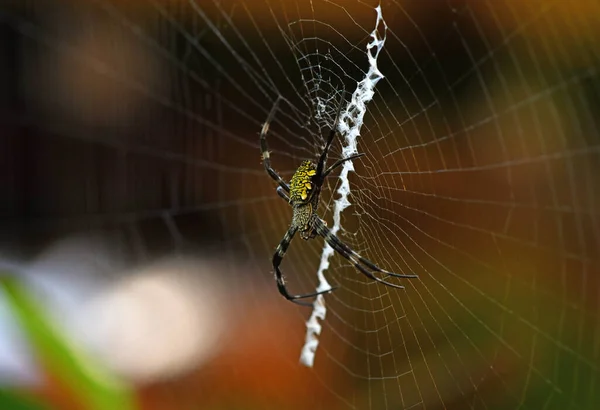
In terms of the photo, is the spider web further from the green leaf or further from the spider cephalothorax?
the green leaf

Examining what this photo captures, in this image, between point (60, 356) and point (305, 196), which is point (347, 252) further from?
point (60, 356)

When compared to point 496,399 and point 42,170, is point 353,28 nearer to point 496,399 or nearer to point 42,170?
point 496,399

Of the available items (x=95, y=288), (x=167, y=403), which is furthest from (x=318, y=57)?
(x=95, y=288)

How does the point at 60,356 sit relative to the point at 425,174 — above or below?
below

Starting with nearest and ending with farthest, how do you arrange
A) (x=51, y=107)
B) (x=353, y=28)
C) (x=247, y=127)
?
(x=353, y=28) → (x=247, y=127) → (x=51, y=107)

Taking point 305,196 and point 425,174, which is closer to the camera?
point 305,196

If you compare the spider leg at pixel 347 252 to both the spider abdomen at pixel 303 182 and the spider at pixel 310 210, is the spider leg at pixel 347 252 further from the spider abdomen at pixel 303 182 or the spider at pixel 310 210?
the spider abdomen at pixel 303 182

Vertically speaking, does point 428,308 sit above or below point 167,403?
above

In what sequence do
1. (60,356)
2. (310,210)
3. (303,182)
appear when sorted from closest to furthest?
1. (60,356)
2. (303,182)
3. (310,210)

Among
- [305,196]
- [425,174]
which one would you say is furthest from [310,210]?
[425,174]
